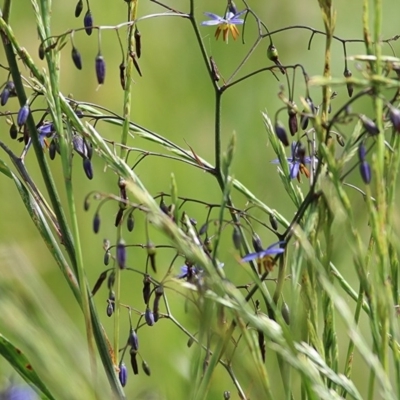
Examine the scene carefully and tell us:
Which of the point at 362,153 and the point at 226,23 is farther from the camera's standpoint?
the point at 226,23

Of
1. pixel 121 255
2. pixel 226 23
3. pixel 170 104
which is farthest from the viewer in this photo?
pixel 170 104

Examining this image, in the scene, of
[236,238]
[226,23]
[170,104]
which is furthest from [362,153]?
[170,104]

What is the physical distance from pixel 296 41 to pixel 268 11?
98 mm

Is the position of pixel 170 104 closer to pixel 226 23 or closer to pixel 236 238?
pixel 226 23

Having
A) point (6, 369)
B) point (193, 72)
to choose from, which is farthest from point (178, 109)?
point (6, 369)

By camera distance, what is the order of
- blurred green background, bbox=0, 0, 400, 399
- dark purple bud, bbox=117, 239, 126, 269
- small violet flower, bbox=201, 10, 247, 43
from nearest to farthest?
dark purple bud, bbox=117, 239, 126, 269 → small violet flower, bbox=201, 10, 247, 43 → blurred green background, bbox=0, 0, 400, 399

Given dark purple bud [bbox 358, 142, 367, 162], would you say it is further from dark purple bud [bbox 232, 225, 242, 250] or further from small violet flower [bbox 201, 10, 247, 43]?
small violet flower [bbox 201, 10, 247, 43]

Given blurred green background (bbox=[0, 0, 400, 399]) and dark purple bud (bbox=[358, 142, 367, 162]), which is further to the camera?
blurred green background (bbox=[0, 0, 400, 399])

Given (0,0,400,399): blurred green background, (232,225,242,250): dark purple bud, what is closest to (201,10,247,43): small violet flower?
Result: (232,225,242,250): dark purple bud

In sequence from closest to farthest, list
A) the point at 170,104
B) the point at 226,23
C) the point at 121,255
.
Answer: the point at 121,255 → the point at 226,23 → the point at 170,104

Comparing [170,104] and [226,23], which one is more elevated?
[226,23]

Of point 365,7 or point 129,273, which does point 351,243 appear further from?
point 129,273

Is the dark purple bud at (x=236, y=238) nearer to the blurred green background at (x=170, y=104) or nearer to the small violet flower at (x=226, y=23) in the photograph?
the small violet flower at (x=226, y=23)

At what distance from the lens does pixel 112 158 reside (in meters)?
0.53
